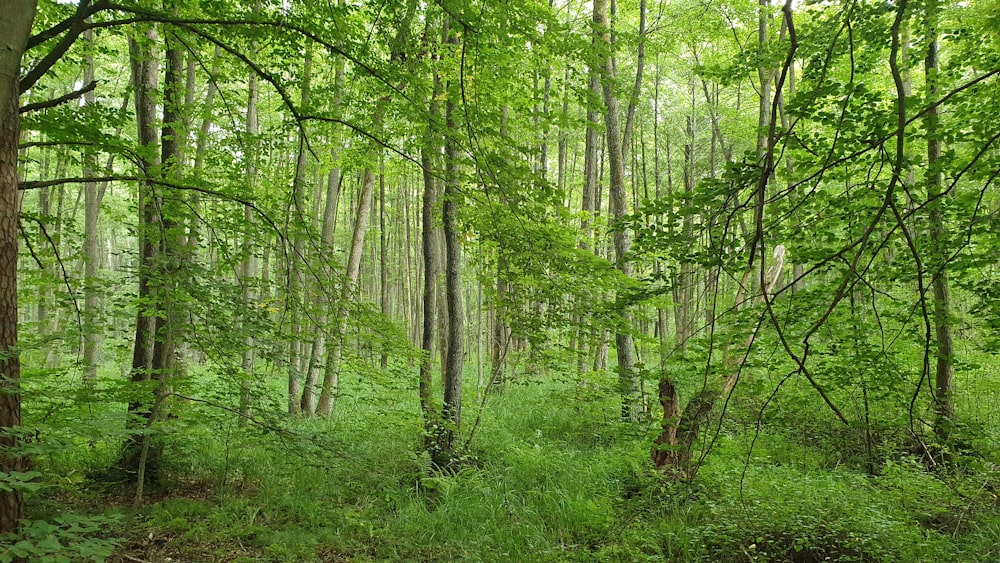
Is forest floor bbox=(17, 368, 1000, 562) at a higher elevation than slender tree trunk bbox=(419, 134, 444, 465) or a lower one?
lower

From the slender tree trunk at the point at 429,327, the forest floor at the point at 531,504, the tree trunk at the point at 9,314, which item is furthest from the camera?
the slender tree trunk at the point at 429,327

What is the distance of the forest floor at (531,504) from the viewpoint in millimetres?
4266

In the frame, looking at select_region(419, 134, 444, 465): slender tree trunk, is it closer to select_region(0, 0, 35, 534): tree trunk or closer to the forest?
the forest

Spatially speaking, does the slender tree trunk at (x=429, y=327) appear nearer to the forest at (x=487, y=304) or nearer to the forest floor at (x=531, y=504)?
the forest at (x=487, y=304)

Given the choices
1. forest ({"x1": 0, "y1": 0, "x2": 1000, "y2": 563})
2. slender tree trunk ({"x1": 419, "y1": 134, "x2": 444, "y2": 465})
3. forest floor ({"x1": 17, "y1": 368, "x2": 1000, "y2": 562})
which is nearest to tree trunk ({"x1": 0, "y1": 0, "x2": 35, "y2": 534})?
forest ({"x1": 0, "y1": 0, "x2": 1000, "y2": 563})

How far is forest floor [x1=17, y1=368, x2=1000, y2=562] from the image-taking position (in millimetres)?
4266

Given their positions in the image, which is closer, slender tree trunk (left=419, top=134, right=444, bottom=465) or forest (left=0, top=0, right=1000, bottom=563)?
forest (left=0, top=0, right=1000, bottom=563)

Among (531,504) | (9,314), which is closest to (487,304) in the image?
(531,504)

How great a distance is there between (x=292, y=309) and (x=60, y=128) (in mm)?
2033

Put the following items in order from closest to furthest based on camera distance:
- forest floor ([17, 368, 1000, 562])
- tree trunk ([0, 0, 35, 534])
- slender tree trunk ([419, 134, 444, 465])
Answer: tree trunk ([0, 0, 35, 534]) < forest floor ([17, 368, 1000, 562]) < slender tree trunk ([419, 134, 444, 465])

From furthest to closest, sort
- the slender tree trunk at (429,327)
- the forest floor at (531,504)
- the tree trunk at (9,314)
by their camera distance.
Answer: the slender tree trunk at (429,327), the forest floor at (531,504), the tree trunk at (9,314)

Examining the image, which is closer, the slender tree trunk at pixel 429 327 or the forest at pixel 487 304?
the forest at pixel 487 304

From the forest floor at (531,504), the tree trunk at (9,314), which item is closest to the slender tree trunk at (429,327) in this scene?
the forest floor at (531,504)

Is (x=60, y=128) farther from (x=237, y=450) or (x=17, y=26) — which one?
(x=237, y=450)
